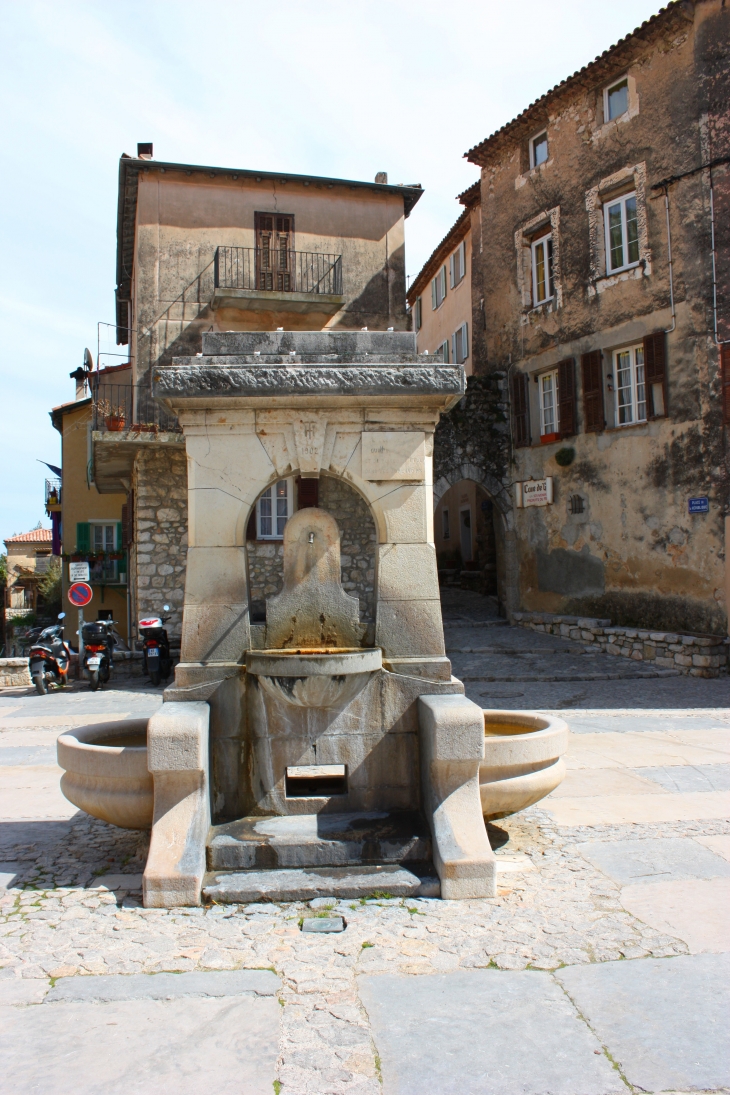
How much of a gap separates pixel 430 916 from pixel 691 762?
4.02m

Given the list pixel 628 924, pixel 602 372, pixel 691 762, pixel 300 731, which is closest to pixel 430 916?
pixel 628 924

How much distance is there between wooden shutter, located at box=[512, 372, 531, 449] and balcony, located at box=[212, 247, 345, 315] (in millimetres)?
4028

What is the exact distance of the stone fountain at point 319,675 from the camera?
13.7ft

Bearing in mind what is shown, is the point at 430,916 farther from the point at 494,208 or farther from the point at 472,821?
the point at 494,208

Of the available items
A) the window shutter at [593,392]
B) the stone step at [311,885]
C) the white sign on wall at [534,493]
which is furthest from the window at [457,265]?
the stone step at [311,885]

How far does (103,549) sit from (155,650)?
47.7 ft

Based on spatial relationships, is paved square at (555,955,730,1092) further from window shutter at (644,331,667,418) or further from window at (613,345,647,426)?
window at (613,345,647,426)

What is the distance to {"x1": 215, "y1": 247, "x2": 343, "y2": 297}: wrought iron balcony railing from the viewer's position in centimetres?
1588

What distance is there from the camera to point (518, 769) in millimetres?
4586

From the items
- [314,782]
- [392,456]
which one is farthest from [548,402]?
[314,782]

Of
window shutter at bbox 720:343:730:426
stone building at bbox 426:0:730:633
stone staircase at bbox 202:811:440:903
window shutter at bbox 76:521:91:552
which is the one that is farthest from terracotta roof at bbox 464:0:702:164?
window shutter at bbox 76:521:91:552

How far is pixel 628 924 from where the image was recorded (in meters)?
3.70

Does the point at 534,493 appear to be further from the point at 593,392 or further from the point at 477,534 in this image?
the point at 477,534

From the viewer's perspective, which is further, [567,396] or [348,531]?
[567,396]
